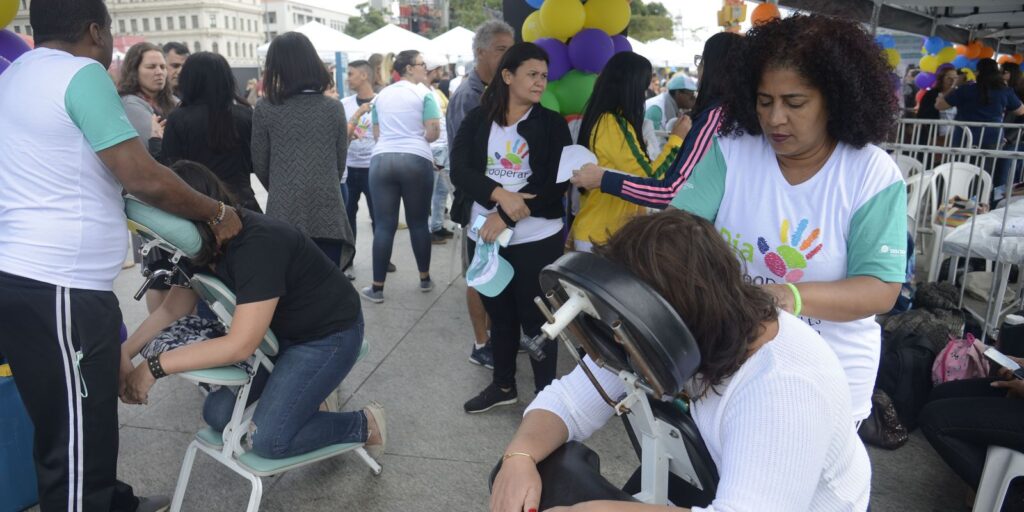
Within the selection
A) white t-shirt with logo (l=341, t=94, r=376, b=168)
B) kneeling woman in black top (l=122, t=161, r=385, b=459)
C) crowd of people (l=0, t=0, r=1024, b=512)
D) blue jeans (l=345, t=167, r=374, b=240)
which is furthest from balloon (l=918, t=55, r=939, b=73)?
kneeling woman in black top (l=122, t=161, r=385, b=459)

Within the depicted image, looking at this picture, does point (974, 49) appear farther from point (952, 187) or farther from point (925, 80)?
point (952, 187)

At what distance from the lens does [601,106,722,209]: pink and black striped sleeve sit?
2.29 meters

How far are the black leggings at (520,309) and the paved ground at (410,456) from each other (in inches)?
9.4

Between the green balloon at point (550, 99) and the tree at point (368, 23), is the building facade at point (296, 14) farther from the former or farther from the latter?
the green balloon at point (550, 99)

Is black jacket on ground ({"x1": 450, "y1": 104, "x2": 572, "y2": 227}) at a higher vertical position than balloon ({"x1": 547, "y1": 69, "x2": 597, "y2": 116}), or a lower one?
lower

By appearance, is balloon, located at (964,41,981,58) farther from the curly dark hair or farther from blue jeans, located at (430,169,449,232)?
the curly dark hair

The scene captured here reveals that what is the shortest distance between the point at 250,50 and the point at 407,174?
10005 centimetres

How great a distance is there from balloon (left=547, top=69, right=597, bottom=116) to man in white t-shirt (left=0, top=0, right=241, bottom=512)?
8.01ft

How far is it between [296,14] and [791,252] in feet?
348

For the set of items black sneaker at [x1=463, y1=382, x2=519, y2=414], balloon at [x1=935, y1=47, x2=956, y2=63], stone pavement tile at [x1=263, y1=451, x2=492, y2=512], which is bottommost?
Result: stone pavement tile at [x1=263, y1=451, x2=492, y2=512]

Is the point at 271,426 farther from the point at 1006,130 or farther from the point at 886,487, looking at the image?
the point at 1006,130

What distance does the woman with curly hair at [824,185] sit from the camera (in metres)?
1.57

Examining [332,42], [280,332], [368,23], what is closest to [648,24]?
[368,23]

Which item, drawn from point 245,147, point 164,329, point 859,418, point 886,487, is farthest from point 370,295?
point 859,418
